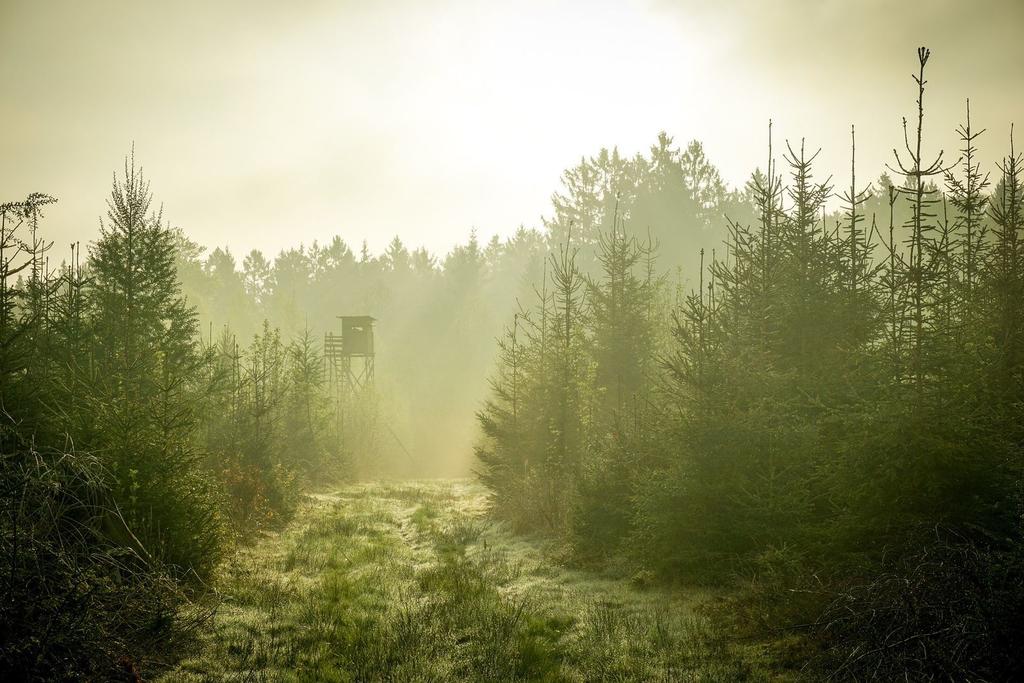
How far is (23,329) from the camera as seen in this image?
9.00 m

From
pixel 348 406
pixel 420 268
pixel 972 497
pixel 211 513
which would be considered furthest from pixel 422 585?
pixel 420 268

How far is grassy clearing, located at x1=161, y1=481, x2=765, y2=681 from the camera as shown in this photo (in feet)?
→ 22.6

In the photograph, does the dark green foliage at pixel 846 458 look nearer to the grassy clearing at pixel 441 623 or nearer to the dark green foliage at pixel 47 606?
the grassy clearing at pixel 441 623

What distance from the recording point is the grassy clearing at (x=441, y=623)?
688 centimetres

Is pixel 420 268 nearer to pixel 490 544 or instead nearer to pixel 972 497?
pixel 490 544

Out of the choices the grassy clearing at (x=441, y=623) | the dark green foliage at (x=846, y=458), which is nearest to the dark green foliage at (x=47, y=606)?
the grassy clearing at (x=441, y=623)

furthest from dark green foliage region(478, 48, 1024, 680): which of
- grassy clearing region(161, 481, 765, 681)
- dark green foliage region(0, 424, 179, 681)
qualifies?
dark green foliage region(0, 424, 179, 681)

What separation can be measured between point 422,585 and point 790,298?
8.33m

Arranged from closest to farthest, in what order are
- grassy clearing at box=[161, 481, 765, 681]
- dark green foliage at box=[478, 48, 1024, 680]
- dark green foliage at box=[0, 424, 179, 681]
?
dark green foliage at box=[0, 424, 179, 681], dark green foliage at box=[478, 48, 1024, 680], grassy clearing at box=[161, 481, 765, 681]

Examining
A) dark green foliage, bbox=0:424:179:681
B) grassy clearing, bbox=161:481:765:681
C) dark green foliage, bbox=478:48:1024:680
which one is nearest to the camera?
dark green foliage, bbox=0:424:179:681

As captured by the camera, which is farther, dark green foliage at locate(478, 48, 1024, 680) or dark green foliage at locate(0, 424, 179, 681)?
dark green foliage at locate(478, 48, 1024, 680)

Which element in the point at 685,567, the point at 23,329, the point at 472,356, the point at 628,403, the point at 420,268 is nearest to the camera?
the point at 23,329

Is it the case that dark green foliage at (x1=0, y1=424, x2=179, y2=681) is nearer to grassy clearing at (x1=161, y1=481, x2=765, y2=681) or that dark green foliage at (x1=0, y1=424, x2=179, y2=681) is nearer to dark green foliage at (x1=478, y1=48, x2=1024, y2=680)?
grassy clearing at (x1=161, y1=481, x2=765, y2=681)

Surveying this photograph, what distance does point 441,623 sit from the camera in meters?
8.48
